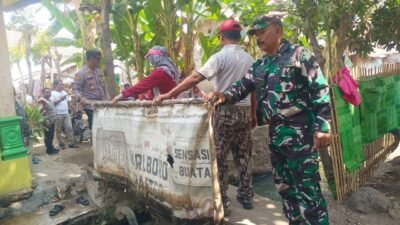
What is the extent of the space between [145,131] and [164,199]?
1.98 feet

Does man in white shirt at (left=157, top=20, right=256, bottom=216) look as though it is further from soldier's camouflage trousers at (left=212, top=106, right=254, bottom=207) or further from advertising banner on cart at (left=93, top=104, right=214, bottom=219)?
advertising banner on cart at (left=93, top=104, right=214, bottom=219)

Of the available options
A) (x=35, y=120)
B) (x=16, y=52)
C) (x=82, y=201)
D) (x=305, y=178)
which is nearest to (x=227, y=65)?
(x=305, y=178)

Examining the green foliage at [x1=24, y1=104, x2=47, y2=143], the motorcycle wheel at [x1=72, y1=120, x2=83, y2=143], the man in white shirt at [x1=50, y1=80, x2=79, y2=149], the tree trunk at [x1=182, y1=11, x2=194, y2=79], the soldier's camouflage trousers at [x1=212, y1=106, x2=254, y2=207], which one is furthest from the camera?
the motorcycle wheel at [x1=72, y1=120, x2=83, y2=143]

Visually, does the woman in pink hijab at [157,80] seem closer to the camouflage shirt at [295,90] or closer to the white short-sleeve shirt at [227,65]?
the white short-sleeve shirt at [227,65]

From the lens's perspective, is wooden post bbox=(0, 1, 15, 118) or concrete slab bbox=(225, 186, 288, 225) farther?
wooden post bbox=(0, 1, 15, 118)

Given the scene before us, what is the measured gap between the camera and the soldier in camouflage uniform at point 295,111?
2.50 m

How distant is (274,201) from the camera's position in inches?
158

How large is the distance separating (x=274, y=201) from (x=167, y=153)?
1855mm

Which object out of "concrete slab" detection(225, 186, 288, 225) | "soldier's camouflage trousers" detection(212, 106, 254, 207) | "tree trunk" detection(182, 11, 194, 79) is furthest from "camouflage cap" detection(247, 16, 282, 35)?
"tree trunk" detection(182, 11, 194, 79)

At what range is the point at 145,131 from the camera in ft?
9.79

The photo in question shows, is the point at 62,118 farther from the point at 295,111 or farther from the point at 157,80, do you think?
the point at 295,111

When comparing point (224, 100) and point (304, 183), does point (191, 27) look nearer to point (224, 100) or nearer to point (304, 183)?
point (224, 100)

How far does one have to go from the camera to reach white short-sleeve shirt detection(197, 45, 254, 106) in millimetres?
→ 3166

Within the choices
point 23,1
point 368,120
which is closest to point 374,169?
point 368,120
